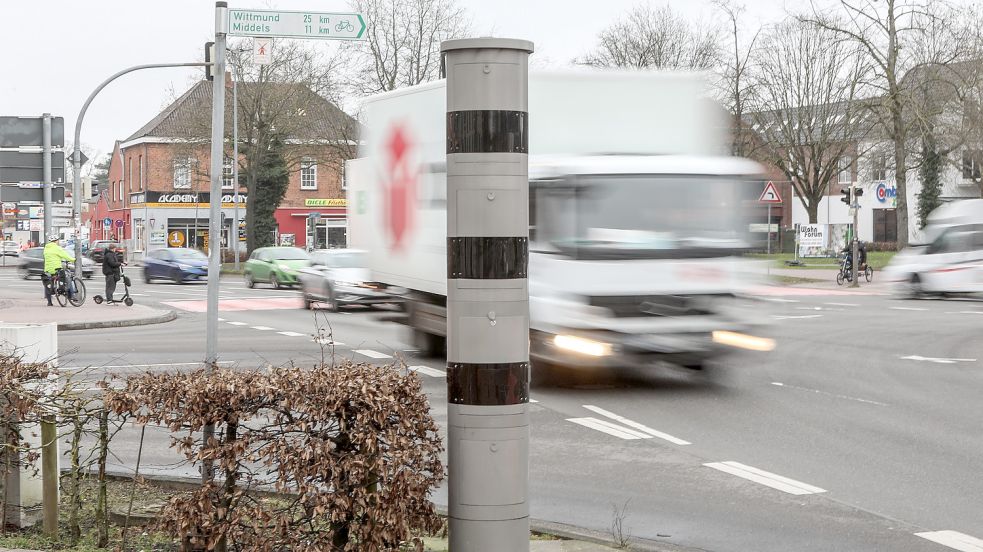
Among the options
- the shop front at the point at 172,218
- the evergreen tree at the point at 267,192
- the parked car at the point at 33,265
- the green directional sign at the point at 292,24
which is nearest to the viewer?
the green directional sign at the point at 292,24

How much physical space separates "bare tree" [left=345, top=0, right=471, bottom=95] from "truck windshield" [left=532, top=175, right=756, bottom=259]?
4398 centimetres

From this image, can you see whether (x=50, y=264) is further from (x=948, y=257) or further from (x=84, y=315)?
(x=948, y=257)

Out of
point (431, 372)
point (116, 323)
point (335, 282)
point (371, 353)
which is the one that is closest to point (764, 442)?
point (431, 372)

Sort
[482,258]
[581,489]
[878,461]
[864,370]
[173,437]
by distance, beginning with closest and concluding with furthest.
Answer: [482,258]
[173,437]
[581,489]
[878,461]
[864,370]

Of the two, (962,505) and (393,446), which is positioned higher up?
(393,446)

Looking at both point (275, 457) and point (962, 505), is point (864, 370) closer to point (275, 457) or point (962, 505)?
point (962, 505)

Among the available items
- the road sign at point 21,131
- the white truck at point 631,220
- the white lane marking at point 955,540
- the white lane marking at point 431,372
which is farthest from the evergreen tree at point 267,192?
the white lane marking at point 955,540

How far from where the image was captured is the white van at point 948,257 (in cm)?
3067

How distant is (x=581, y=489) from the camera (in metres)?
7.76

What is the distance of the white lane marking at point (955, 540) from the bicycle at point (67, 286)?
2576 cm

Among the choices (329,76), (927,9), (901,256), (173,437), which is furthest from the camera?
(329,76)

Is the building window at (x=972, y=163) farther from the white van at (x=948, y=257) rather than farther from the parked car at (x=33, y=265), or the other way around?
the parked car at (x=33, y=265)

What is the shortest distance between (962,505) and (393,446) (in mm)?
4138

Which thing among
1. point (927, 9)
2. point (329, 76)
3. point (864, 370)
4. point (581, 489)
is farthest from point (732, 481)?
point (329, 76)
